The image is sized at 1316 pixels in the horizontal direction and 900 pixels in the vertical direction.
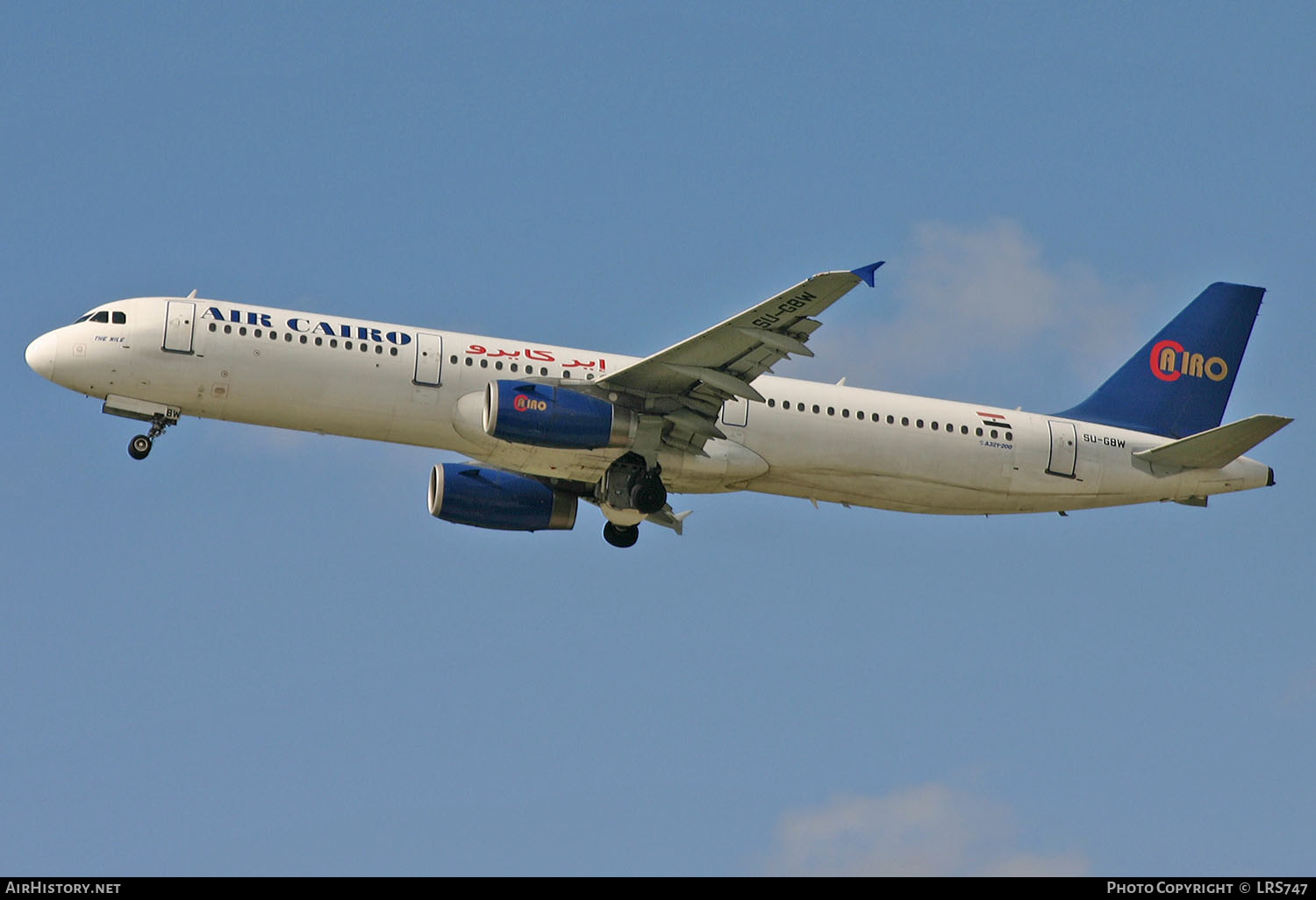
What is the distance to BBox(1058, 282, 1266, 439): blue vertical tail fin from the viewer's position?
157 feet

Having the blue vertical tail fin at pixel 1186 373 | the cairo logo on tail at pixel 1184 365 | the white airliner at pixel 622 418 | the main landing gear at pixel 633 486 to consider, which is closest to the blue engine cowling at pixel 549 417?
the white airliner at pixel 622 418

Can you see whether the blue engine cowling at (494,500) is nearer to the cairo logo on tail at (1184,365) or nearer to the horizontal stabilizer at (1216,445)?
the horizontal stabilizer at (1216,445)

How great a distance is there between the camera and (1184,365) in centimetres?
4853

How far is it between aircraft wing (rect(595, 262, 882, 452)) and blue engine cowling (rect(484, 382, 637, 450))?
970 mm

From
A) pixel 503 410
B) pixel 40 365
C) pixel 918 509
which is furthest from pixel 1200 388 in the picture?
pixel 40 365

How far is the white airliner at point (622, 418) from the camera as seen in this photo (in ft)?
134

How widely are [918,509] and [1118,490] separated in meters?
5.45

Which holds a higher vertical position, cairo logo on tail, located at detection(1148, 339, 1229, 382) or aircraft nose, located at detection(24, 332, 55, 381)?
cairo logo on tail, located at detection(1148, 339, 1229, 382)

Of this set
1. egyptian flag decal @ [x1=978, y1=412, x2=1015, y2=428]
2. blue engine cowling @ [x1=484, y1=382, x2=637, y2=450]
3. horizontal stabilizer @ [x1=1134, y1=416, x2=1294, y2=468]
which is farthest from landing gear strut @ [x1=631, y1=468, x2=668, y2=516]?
horizontal stabilizer @ [x1=1134, y1=416, x2=1294, y2=468]

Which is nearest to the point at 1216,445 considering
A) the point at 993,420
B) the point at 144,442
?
the point at 993,420

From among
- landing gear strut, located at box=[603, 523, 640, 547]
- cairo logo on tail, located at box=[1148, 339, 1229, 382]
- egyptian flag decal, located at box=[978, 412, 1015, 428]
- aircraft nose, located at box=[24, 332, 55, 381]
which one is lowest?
landing gear strut, located at box=[603, 523, 640, 547]

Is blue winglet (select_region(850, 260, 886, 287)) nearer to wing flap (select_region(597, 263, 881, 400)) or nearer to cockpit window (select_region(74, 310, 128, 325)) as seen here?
wing flap (select_region(597, 263, 881, 400))

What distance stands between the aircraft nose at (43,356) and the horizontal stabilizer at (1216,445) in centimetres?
2765

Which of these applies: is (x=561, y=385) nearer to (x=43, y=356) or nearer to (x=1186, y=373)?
(x=43, y=356)
